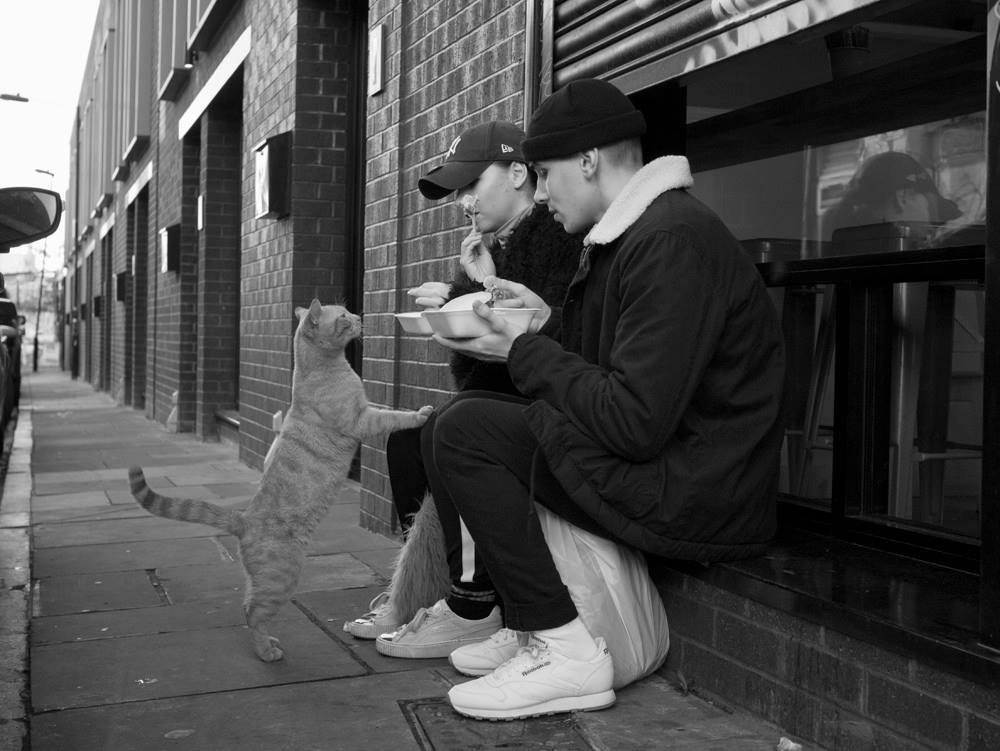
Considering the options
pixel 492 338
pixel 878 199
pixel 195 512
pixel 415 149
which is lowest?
pixel 195 512

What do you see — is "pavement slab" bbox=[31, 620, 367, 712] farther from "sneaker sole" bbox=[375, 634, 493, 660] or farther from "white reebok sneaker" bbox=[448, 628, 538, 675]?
"white reebok sneaker" bbox=[448, 628, 538, 675]

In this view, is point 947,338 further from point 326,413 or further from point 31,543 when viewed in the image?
point 31,543

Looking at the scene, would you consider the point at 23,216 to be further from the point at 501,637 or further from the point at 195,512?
the point at 501,637

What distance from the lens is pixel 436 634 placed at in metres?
3.74

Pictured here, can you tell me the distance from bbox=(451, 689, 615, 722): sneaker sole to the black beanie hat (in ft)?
4.87

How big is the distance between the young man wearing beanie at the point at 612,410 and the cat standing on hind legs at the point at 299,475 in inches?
28.5

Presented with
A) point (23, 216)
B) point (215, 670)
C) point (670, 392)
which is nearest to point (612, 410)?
point (670, 392)

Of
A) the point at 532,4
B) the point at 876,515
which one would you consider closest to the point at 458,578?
the point at 876,515

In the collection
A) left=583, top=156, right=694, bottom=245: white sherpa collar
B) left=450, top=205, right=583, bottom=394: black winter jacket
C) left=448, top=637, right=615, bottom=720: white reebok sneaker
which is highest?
left=583, top=156, right=694, bottom=245: white sherpa collar

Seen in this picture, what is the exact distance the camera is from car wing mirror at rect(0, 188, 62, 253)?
166 inches

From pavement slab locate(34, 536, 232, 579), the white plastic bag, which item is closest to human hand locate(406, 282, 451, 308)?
the white plastic bag

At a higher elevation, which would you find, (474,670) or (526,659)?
(526,659)

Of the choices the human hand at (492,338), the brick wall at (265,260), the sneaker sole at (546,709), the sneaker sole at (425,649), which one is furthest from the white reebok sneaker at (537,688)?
the brick wall at (265,260)

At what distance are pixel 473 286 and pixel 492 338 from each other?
2.68 ft
